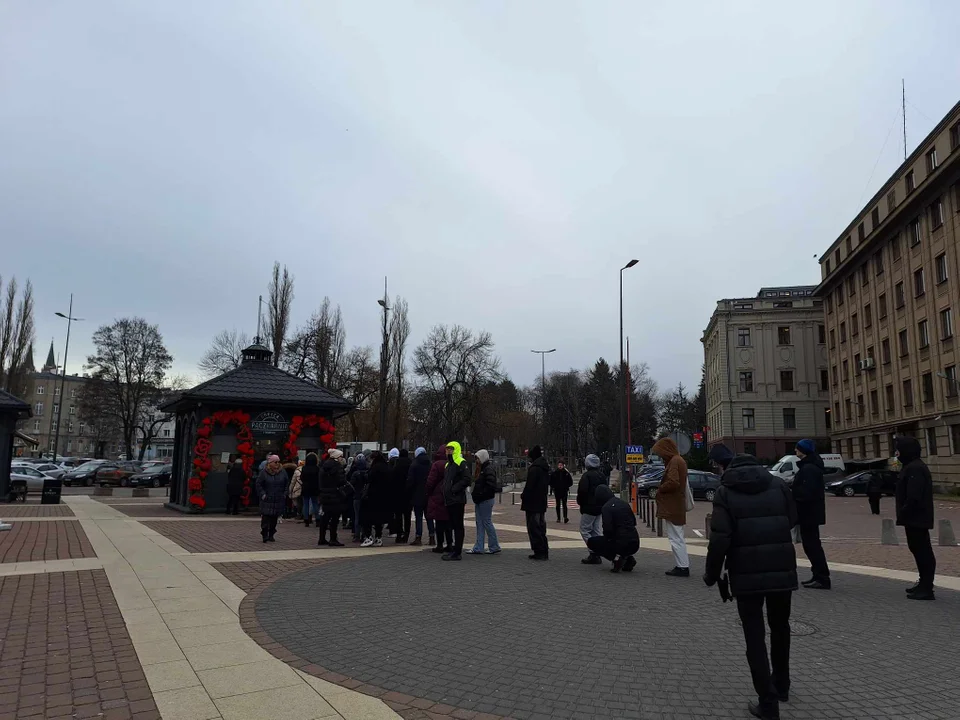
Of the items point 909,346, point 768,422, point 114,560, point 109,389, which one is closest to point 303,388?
point 114,560

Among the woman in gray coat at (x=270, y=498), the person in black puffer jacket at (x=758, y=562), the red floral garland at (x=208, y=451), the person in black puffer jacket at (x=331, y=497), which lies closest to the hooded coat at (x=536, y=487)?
the person in black puffer jacket at (x=331, y=497)

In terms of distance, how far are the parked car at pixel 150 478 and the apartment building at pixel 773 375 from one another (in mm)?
49145

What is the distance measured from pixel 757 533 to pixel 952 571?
8268 millimetres

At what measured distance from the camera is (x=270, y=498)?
12.3m

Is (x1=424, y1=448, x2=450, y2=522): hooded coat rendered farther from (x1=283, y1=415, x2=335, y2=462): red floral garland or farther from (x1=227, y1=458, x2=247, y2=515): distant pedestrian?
(x1=283, y1=415, x2=335, y2=462): red floral garland

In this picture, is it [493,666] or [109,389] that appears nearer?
[493,666]

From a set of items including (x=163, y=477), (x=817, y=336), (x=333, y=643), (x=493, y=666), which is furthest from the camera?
(x=817, y=336)

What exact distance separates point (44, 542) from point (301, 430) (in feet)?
30.5

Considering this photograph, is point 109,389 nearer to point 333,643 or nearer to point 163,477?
point 163,477

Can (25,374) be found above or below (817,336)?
below

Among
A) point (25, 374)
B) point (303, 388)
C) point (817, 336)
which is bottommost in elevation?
point (303, 388)

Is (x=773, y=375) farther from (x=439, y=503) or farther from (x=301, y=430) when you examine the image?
(x=439, y=503)

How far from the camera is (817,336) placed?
64375 mm

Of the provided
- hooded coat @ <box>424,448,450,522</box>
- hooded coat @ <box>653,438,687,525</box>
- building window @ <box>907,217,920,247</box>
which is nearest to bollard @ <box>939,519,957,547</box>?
hooded coat @ <box>653,438,687,525</box>
